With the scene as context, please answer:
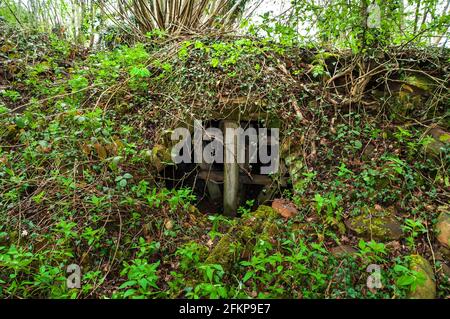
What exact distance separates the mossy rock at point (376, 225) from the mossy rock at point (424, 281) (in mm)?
326

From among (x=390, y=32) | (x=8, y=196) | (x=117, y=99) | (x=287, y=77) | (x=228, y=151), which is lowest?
(x=8, y=196)

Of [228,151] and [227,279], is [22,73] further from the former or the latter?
[227,279]

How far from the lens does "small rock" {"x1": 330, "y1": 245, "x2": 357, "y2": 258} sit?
2758 millimetres

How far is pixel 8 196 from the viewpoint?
3207mm

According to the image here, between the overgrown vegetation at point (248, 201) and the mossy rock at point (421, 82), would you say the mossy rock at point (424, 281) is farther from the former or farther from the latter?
the mossy rock at point (421, 82)

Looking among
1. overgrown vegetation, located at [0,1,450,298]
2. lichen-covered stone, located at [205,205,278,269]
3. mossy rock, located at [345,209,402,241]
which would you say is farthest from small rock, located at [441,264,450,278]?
lichen-covered stone, located at [205,205,278,269]

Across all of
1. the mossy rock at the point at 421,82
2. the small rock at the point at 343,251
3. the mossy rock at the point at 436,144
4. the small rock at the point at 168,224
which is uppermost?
the mossy rock at the point at 421,82

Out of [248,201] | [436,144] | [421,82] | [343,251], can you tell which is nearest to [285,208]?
[248,201]

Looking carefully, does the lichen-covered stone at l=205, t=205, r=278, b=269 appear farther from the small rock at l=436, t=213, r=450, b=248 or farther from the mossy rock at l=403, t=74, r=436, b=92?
the mossy rock at l=403, t=74, r=436, b=92

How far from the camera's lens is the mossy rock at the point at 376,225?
2.94 m

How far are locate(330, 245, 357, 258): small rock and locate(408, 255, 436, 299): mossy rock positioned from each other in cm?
49

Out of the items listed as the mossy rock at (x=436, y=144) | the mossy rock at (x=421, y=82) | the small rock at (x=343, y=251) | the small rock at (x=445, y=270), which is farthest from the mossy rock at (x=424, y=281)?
the mossy rock at (x=421, y=82)
